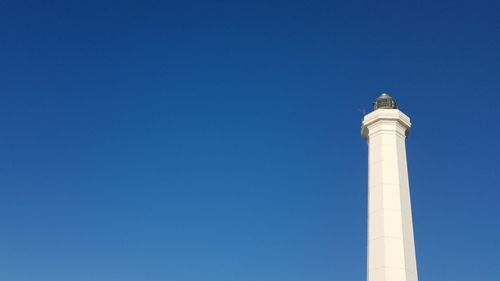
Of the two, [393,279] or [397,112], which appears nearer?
[393,279]

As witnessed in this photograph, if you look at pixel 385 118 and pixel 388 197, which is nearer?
pixel 388 197

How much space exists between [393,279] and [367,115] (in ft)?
42.1

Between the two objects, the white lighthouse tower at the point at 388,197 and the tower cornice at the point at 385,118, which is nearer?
the white lighthouse tower at the point at 388,197

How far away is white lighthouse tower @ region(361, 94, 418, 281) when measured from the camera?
103 ft

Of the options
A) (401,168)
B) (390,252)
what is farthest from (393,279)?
(401,168)

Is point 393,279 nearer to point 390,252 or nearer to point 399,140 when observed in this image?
point 390,252

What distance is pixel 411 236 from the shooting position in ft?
109

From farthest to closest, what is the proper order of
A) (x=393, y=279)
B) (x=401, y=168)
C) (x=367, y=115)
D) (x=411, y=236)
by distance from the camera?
(x=367, y=115) < (x=401, y=168) < (x=411, y=236) < (x=393, y=279)

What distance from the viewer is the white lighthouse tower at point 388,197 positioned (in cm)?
3134

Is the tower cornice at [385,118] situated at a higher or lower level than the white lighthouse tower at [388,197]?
higher

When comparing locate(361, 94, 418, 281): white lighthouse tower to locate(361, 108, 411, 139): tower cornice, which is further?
locate(361, 108, 411, 139): tower cornice

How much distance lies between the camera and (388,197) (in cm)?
3378

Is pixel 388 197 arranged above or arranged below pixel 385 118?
below

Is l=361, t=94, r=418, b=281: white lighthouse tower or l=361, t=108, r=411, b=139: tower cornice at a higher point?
l=361, t=108, r=411, b=139: tower cornice
